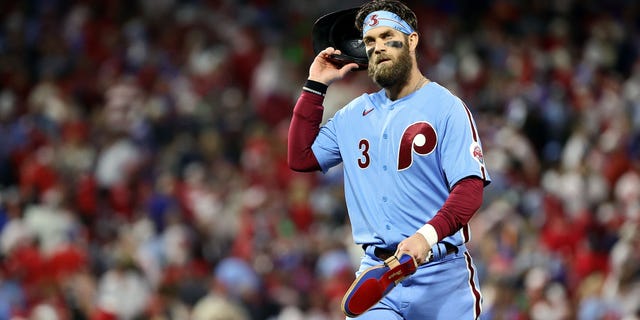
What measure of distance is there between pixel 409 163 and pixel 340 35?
841mm

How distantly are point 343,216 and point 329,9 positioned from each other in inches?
201

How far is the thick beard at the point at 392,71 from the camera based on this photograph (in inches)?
164

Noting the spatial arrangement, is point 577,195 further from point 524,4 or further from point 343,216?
point 524,4

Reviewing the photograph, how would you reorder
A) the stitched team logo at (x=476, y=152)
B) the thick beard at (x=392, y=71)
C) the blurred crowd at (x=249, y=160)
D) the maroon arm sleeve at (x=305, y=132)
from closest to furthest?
the stitched team logo at (x=476, y=152), the thick beard at (x=392, y=71), the maroon arm sleeve at (x=305, y=132), the blurred crowd at (x=249, y=160)

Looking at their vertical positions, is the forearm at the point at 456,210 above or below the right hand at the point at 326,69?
below

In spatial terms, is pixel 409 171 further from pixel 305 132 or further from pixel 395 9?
pixel 395 9

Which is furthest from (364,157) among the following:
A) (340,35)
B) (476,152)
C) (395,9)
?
(340,35)

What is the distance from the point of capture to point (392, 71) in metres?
4.16

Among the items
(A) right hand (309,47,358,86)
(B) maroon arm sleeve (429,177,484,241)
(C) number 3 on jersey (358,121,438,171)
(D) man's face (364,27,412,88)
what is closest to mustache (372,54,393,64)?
(D) man's face (364,27,412,88)

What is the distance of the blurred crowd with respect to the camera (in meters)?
9.27

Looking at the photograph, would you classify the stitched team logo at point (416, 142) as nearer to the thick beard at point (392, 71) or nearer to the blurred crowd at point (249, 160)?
the thick beard at point (392, 71)

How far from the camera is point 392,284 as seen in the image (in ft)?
12.3

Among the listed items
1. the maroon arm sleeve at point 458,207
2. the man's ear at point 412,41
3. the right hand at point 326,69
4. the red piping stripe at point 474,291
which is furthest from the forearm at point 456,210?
the right hand at point 326,69

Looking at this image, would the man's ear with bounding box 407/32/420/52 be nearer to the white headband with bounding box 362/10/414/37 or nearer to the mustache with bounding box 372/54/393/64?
the white headband with bounding box 362/10/414/37
